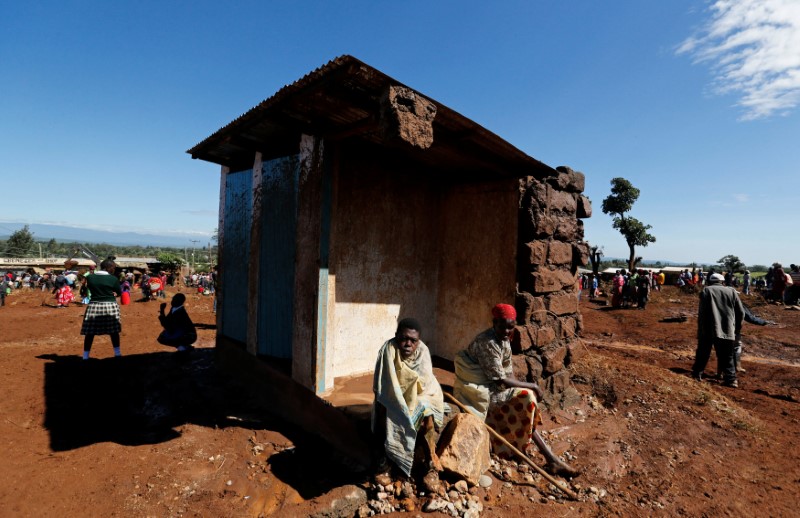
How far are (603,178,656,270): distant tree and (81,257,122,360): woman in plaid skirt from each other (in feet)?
113

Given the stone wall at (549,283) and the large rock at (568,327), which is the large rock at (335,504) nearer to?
the stone wall at (549,283)

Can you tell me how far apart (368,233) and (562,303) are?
2781 mm

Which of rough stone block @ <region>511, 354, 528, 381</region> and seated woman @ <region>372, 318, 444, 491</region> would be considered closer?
seated woman @ <region>372, 318, 444, 491</region>

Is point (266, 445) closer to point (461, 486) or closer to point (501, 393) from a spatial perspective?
Result: point (461, 486)

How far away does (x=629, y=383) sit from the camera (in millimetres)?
5805

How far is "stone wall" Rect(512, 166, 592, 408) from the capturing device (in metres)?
4.77

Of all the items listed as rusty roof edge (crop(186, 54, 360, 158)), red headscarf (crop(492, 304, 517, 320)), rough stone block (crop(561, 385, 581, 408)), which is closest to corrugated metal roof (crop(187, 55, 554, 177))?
rusty roof edge (crop(186, 54, 360, 158))

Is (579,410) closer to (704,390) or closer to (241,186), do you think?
(704,390)

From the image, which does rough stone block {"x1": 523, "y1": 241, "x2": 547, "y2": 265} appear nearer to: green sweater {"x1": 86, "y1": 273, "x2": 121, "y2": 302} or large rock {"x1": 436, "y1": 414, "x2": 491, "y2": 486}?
large rock {"x1": 436, "y1": 414, "x2": 491, "y2": 486}

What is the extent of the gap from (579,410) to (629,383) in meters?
1.47

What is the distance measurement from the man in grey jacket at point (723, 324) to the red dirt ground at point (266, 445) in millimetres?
437

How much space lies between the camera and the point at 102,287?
250 inches

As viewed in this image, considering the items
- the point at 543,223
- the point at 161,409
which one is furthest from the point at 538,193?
the point at 161,409

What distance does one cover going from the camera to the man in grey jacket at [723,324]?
21.8 feet
